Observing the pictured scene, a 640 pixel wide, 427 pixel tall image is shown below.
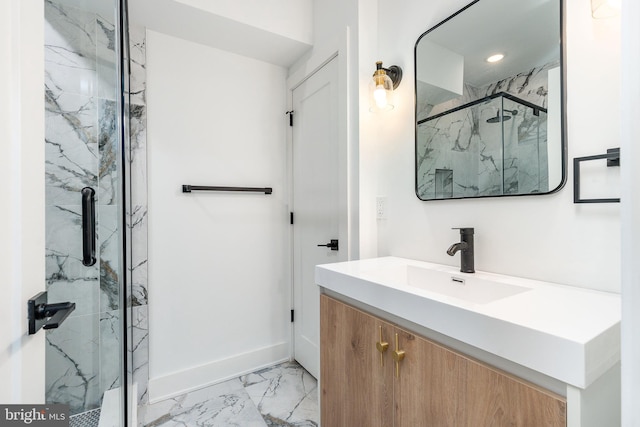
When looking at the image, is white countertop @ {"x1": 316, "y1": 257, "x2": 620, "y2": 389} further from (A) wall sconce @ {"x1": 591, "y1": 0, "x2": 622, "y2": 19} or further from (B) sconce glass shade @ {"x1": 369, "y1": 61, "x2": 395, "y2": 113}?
(B) sconce glass shade @ {"x1": 369, "y1": 61, "x2": 395, "y2": 113}

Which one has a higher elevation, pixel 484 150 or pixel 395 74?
pixel 395 74

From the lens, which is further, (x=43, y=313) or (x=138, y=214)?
(x=138, y=214)

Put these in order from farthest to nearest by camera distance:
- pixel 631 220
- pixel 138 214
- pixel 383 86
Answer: pixel 138 214, pixel 383 86, pixel 631 220

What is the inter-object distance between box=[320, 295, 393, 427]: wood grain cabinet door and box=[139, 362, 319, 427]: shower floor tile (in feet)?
1.67

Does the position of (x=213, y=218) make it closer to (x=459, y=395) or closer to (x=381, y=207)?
(x=381, y=207)

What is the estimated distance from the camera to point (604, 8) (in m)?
0.86

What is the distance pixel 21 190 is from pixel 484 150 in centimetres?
138

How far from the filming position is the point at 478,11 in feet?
3.90

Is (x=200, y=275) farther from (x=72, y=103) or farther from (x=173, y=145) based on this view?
(x=72, y=103)

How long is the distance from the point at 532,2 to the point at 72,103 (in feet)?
5.25

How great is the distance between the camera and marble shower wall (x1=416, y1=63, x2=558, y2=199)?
1.01 metres

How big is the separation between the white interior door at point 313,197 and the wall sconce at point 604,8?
1.14 metres

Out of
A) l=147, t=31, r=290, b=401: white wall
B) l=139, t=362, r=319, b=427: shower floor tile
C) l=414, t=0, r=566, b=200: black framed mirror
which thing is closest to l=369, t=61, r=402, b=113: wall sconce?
l=414, t=0, r=566, b=200: black framed mirror

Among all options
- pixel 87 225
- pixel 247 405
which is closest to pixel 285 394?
pixel 247 405
